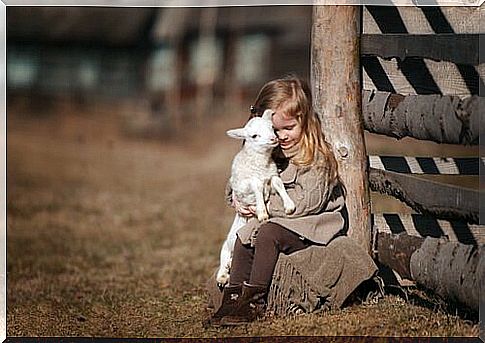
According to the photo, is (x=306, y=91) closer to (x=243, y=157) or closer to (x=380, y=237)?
(x=243, y=157)

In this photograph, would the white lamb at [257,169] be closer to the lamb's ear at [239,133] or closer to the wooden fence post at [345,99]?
the lamb's ear at [239,133]

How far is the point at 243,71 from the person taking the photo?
45.0 feet

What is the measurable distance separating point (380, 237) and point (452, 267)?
470 mm

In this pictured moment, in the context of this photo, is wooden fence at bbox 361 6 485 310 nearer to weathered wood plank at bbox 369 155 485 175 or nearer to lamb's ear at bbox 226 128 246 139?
weathered wood plank at bbox 369 155 485 175

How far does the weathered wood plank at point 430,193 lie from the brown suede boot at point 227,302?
0.63 m

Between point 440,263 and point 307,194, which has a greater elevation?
point 307,194

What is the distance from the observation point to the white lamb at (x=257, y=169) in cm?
331

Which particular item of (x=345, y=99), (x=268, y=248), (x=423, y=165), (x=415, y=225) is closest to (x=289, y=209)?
(x=268, y=248)

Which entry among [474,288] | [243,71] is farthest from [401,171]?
[243,71]

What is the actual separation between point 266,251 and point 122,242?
405cm

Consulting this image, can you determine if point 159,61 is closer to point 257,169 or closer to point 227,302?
point 257,169

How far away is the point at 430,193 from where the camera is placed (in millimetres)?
3219

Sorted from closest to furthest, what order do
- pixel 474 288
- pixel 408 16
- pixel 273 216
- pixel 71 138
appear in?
pixel 474 288, pixel 273 216, pixel 408 16, pixel 71 138

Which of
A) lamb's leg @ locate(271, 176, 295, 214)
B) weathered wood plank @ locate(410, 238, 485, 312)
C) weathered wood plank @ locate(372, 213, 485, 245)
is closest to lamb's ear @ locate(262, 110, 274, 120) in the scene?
lamb's leg @ locate(271, 176, 295, 214)
